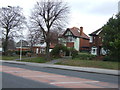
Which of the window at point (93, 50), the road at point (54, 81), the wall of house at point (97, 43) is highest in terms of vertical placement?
the wall of house at point (97, 43)

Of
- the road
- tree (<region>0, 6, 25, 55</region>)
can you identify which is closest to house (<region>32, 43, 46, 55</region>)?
tree (<region>0, 6, 25, 55</region>)

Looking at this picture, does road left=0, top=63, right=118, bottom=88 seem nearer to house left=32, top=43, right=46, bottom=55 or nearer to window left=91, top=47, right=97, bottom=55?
window left=91, top=47, right=97, bottom=55

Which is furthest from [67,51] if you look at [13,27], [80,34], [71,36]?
[13,27]

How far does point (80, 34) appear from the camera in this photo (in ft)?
177

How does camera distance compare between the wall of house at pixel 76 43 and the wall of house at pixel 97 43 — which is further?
the wall of house at pixel 76 43

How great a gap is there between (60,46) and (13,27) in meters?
18.3

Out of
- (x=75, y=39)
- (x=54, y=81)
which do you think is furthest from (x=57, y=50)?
(x=54, y=81)

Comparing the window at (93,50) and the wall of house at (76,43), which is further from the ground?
the wall of house at (76,43)

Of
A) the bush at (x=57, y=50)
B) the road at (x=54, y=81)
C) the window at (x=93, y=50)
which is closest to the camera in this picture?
the road at (x=54, y=81)

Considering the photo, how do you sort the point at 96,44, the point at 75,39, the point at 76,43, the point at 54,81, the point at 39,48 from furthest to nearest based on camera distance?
the point at 39,48 → the point at 76,43 → the point at 75,39 → the point at 96,44 → the point at 54,81

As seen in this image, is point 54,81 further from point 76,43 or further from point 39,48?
point 39,48

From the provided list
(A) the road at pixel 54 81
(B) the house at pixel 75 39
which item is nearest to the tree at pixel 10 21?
(B) the house at pixel 75 39

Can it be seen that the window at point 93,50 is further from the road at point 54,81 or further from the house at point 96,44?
the road at point 54,81

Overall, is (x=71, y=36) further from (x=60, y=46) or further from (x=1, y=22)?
(x=1, y=22)
